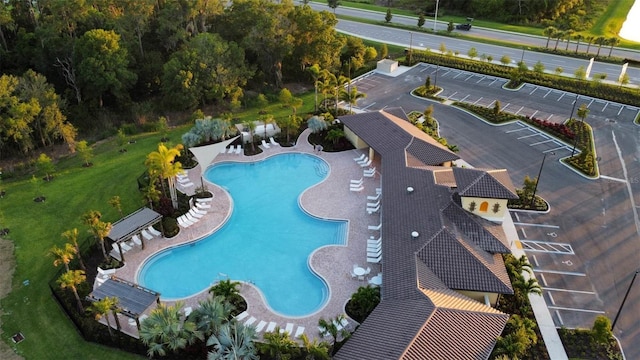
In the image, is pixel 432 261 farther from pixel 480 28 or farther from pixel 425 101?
pixel 480 28

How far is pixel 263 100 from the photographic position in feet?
192

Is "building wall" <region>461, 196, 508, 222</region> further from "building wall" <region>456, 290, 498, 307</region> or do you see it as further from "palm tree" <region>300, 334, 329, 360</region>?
"palm tree" <region>300, 334, 329, 360</region>

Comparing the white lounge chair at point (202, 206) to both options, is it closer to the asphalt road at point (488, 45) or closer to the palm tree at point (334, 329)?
the palm tree at point (334, 329)

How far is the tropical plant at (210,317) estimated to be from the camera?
2783cm

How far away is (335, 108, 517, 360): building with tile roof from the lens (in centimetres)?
2502

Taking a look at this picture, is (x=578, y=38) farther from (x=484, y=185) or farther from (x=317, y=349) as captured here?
(x=317, y=349)

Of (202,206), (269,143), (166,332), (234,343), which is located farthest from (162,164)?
(234,343)

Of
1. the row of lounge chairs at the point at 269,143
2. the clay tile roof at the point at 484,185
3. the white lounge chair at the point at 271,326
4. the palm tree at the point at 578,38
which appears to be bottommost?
the white lounge chair at the point at 271,326

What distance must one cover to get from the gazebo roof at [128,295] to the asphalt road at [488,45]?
192 ft

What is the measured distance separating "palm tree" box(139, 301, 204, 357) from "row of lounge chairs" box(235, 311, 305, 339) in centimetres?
341

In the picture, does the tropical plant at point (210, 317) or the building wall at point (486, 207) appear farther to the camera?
the building wall at point (486, 207)

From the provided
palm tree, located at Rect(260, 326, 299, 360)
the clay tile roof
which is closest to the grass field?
palm tree, located at Rect(260, 326, 299, 360)

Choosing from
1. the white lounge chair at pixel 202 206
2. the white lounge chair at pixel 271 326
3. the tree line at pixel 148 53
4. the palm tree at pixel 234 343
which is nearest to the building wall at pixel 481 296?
the white lounge chair at pixel 271 326

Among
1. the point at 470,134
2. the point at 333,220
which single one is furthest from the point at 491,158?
the point at 333,220
